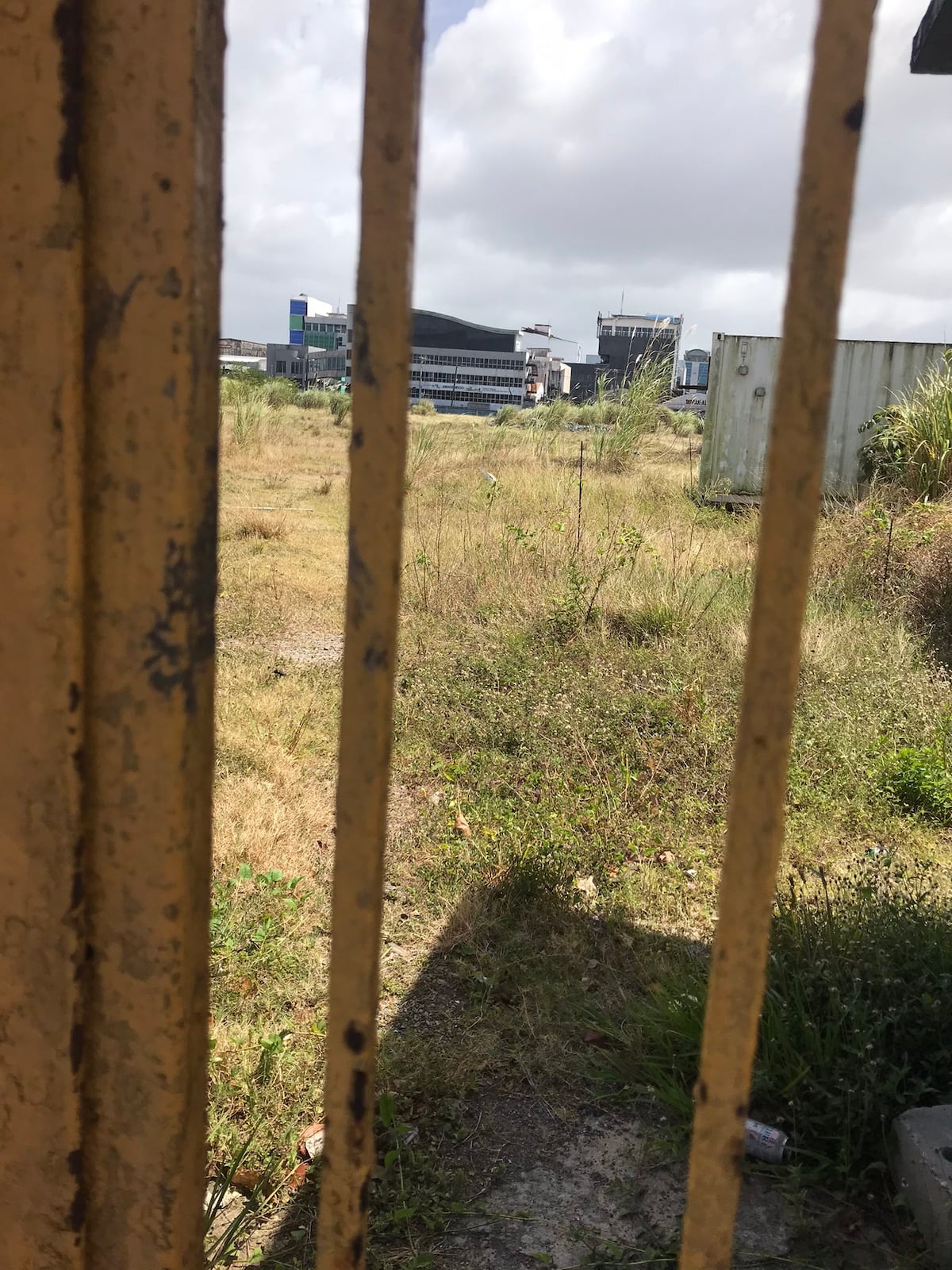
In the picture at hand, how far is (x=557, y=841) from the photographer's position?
3.52 meters

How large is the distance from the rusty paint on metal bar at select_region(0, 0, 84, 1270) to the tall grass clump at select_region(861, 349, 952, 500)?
29.1 feet

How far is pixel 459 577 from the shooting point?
7184 millimetres

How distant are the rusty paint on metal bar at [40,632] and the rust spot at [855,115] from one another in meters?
0.67

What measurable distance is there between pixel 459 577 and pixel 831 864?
165 inches

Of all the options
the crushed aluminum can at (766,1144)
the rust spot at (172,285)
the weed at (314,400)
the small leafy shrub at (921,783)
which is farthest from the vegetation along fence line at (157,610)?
the weed at (314,400)

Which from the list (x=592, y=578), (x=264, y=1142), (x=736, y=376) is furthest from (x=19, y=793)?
(x=736, y=376)

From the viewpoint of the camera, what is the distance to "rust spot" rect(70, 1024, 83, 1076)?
94 cm

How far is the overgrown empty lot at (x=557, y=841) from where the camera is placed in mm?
2203

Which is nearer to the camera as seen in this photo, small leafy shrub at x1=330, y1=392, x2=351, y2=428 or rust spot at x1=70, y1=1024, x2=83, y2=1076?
rust spot at x1=70, y1=1024, x2=83, y2=1076

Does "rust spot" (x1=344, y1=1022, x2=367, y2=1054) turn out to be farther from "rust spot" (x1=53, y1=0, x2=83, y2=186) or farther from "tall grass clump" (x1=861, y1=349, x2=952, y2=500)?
"tall grass clump" (x1=861, y1=349, x2=952, y2=500)

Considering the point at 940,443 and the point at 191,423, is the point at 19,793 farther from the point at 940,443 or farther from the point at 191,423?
the point at 940,443

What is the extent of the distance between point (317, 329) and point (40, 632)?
10146cm

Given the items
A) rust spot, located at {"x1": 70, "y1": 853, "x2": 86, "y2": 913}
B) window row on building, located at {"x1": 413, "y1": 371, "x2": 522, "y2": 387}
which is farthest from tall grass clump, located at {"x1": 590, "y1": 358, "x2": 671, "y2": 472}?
window row on building, located at {"x1": 413, "y1": 371, "x2": 522, "y2": 387}

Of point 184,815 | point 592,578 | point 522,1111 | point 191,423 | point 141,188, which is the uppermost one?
point 141,188
